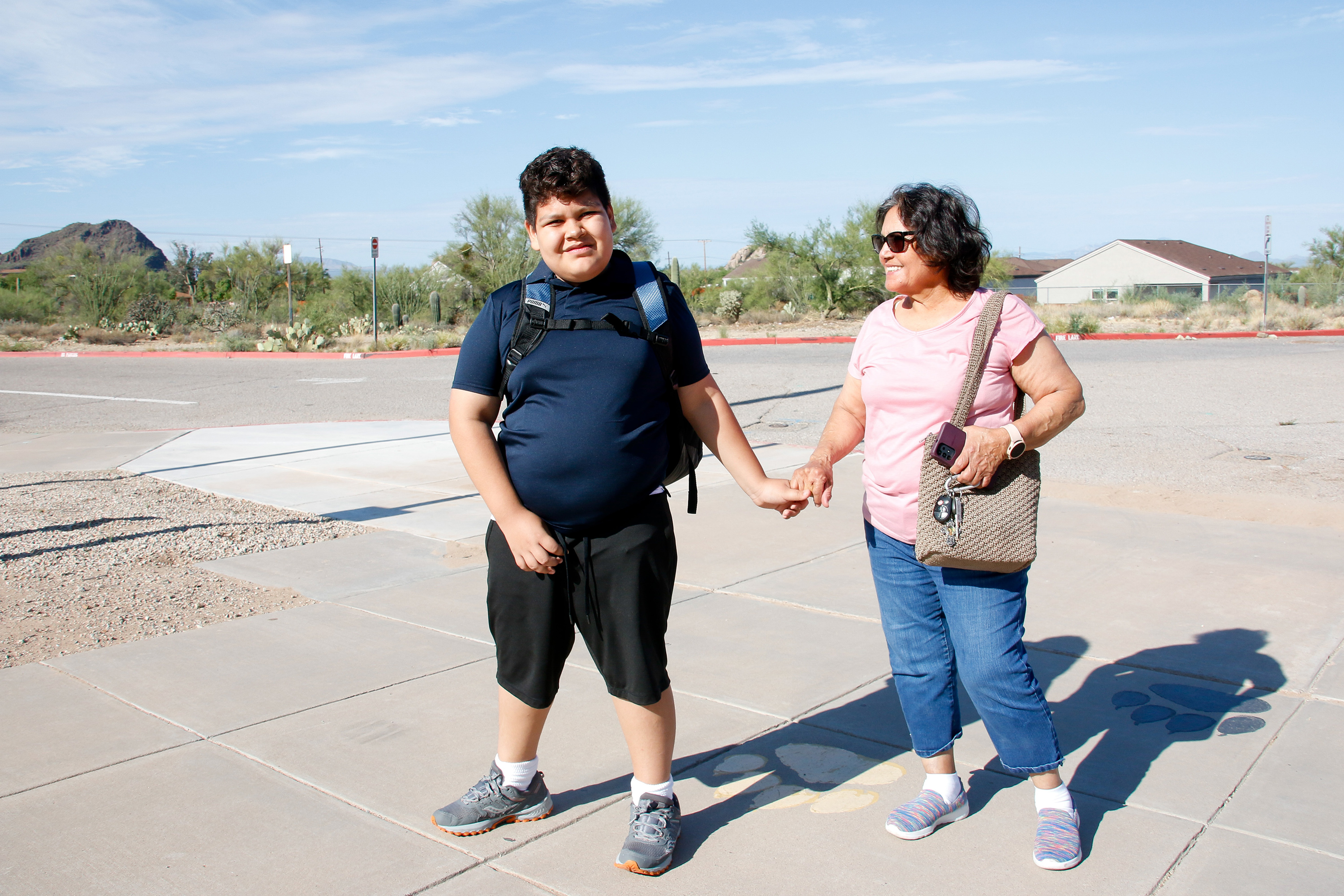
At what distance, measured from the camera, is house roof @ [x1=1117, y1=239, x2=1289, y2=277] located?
236 ft

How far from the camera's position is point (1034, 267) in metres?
96.7

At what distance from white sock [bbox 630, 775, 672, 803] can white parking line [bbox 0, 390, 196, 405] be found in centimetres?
1427

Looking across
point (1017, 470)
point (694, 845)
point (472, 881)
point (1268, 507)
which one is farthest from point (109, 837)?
point (1268, 507)

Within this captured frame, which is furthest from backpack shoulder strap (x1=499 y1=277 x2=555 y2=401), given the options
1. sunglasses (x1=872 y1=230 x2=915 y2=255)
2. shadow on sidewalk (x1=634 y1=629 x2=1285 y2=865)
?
shadow on sidewalk (x1=634 y1=629 x2=1285 y2=865)

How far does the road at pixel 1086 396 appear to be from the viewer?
8586mm

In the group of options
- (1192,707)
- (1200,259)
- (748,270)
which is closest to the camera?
(1192,707)

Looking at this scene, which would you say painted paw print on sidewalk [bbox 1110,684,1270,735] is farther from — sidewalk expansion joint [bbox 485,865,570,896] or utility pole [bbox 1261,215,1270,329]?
utility pole [bbox 1261,215,1270,329]

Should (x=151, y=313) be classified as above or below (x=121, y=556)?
above

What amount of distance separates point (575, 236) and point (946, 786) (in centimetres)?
180

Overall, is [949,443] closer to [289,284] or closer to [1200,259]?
[289,284]

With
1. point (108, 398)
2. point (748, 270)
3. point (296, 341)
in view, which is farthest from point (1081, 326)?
point (748, 270)

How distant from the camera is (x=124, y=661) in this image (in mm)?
4297

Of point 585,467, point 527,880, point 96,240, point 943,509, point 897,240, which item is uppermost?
point 96,240

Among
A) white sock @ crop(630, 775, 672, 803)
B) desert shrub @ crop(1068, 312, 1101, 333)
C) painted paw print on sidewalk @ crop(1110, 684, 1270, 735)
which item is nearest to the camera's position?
white sock @ crop(630, 775, 672, 803)
